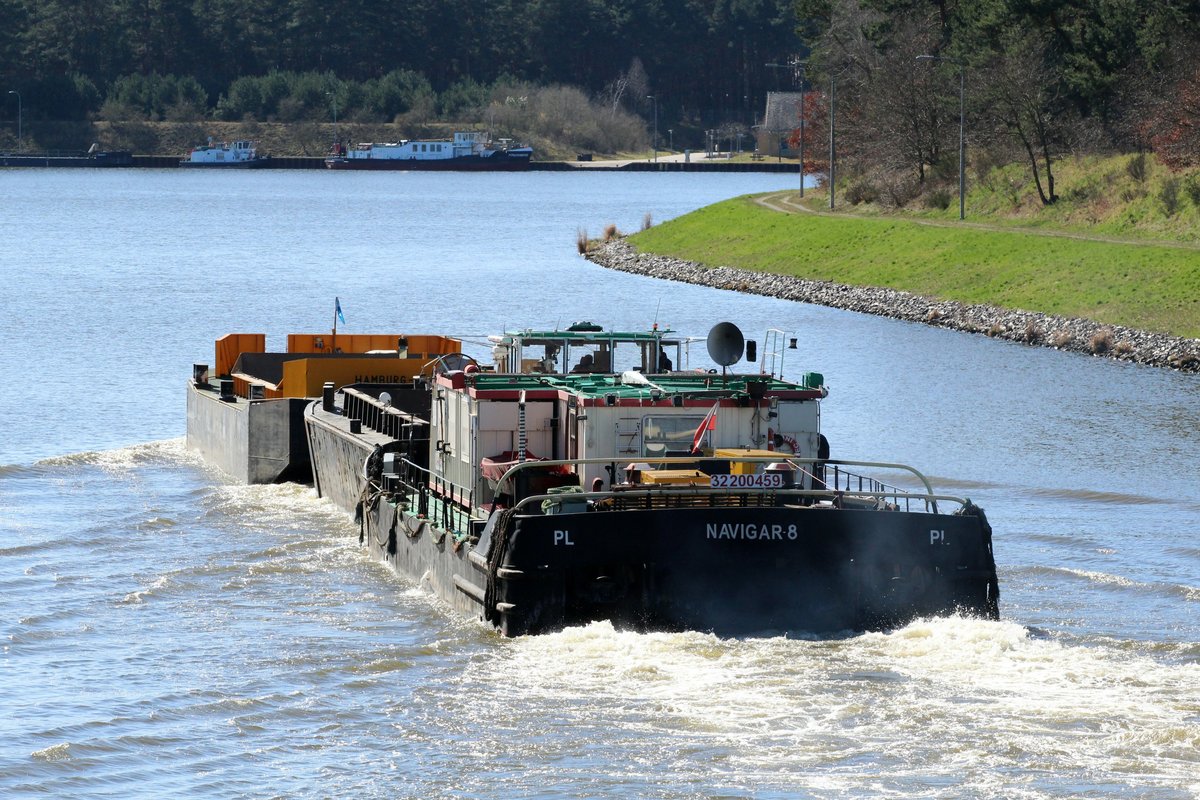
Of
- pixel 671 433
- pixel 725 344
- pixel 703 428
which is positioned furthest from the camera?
pixel 725 344

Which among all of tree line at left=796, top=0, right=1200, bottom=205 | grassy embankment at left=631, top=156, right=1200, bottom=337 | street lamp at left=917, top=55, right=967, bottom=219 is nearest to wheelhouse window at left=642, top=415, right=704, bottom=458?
grassy embankment at left=631, top=156, right=1200, bottom=337

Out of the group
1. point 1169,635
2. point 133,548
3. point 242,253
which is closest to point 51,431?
point 133,548

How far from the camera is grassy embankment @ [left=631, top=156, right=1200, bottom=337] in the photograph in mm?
62188

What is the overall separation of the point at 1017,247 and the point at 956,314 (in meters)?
6.64

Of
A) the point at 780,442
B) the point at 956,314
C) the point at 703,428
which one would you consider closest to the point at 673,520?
the point at 703,428

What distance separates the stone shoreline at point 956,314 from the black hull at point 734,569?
31.9m

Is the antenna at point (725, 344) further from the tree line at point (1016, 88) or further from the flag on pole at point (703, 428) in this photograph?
the tree line at point (1016, 88)

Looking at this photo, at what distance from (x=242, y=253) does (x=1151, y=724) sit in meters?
87.8

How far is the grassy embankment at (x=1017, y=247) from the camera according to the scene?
6219cm

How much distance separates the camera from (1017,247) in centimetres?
7231

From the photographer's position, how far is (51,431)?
43250 millimetres

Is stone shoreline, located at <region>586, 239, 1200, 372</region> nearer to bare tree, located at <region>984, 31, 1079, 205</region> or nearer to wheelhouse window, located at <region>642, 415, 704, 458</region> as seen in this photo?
bare tree, located at <region>984, 31, 1079, 205</region>

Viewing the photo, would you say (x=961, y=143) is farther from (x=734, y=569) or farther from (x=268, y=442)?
(x=734, y=569)

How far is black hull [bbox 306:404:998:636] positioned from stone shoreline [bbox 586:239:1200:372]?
3191cm
